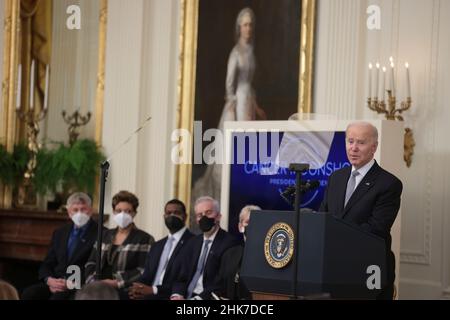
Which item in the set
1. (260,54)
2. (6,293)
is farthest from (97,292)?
(260,54)

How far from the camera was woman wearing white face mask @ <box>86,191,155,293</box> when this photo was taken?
848 centimetres

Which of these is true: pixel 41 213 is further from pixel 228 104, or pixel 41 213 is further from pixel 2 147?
pixel 228 104

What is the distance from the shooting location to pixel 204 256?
26.4ft

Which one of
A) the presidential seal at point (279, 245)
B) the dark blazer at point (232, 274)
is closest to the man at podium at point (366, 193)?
the presidential seal at point (279, 245)

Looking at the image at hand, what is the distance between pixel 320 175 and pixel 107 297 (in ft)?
16.3

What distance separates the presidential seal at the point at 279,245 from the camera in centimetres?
→ 557

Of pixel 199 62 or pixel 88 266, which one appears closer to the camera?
pixel 88 266

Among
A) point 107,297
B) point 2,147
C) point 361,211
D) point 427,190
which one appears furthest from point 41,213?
point 107,297

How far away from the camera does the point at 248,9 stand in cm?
1009

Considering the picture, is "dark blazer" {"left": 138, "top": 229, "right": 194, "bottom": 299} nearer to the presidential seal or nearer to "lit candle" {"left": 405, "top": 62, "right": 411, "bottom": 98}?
"lit candle" {"left": 405, "top": 62, "right": 411, "bottom": 98}

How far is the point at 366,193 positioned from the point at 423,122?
2717 mm

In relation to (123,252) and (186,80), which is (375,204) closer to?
(123,252)

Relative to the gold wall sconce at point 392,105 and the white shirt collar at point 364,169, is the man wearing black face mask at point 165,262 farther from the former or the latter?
the white shirt collar at point 364,169

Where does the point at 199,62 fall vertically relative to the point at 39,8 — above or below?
below
